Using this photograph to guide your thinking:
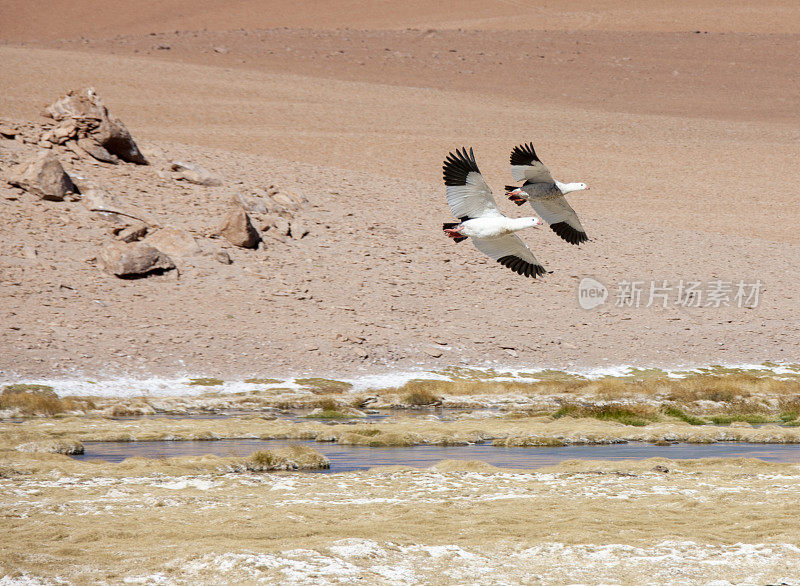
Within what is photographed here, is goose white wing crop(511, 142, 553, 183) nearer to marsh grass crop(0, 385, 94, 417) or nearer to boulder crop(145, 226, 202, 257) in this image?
marsh grass crop(0, 385, 94, 417)

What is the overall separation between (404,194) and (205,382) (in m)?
31.0

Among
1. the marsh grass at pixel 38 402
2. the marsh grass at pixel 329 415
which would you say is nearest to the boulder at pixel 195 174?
the marsh grass at pixel 38 402

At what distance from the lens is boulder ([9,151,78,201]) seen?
172 feet

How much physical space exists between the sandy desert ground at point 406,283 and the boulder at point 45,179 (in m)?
0.64

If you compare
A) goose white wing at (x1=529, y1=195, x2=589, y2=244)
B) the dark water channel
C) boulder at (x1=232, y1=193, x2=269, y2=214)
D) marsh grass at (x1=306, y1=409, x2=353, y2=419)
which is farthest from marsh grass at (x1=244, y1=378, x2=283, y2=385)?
boulder at (x1=232, y1=193, x2=269, y2=214)

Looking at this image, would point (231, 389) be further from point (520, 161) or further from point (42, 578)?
point (42, 578)

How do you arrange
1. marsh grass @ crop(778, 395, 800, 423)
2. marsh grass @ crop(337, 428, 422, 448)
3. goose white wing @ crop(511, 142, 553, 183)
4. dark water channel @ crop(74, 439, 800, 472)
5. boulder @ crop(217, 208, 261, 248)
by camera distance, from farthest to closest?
boulder @ crop(217, 208, 261, 248) → marsh grass @ crop(778, 395, 800, 423) → marsh grass @ crop(337, 428, 422, 448) → dark water channel @ crop(74, 439, 800, 472) → goose white wing @ crop(511, 142, 553, 183)

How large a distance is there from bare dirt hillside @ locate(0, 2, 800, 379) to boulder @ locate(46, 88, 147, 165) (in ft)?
4.71

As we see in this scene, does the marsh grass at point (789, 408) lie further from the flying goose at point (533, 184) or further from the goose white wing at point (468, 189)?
the goose white wing at point (468, 189)

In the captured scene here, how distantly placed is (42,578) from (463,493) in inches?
349

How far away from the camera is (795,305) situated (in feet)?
180

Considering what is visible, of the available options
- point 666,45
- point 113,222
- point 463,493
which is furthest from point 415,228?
point 666,45

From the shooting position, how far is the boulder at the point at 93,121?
5788 cm

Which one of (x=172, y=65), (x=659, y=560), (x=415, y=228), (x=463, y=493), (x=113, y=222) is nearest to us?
(x=659, y=560)
